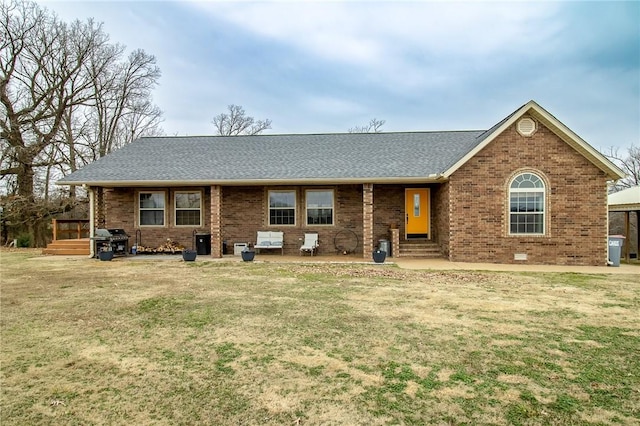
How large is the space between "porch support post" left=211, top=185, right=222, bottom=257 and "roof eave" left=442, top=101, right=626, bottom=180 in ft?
26.2

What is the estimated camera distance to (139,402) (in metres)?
3.41

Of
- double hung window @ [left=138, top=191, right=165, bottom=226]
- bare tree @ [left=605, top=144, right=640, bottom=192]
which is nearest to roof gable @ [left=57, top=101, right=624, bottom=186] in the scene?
double hung window @ [left=138, top=191, right=165, bottom=226]

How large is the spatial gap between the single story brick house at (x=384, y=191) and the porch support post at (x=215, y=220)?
0.12 ft

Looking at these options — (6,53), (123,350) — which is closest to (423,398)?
(123,350)

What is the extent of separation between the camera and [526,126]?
12.6 meters

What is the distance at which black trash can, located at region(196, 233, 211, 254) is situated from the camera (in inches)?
607

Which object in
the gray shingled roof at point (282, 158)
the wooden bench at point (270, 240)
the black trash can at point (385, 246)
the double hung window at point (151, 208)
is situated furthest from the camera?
the double hung window at point (151, 208)

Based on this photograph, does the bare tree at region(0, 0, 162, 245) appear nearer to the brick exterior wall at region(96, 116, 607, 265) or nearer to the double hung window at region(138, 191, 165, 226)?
the double hung window at region(138, 191, 165, 226)

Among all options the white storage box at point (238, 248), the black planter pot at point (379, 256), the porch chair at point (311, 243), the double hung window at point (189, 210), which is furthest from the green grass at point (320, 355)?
the double hung window at point (189, 210)

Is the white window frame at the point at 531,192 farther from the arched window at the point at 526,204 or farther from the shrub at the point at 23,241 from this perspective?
the shrub at the point at 23,241

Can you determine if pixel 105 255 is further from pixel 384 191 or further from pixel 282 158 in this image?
pixel 384 191

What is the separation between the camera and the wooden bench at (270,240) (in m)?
14.9

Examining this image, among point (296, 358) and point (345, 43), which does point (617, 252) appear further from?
point (345, 43)

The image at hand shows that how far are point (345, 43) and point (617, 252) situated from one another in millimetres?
14255
